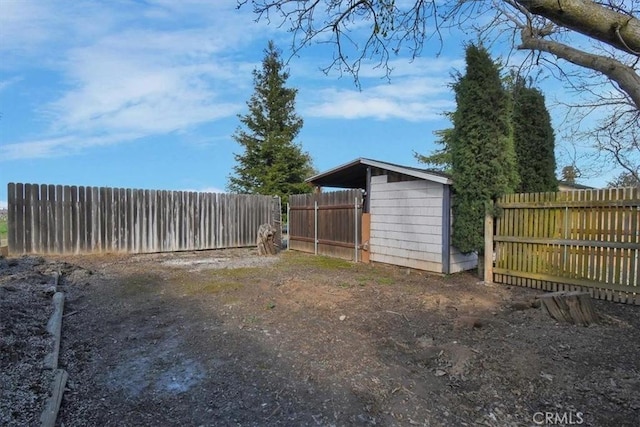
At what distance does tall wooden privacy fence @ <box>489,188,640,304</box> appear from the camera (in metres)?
5.28

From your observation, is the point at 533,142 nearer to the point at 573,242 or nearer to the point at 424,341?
the point at 573,242

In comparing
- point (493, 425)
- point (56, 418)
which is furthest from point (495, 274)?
point (56, 418)

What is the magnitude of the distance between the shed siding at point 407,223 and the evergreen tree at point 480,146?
0.65m

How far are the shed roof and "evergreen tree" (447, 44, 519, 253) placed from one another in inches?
21.6

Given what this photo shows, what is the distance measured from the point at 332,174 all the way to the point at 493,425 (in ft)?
30.6

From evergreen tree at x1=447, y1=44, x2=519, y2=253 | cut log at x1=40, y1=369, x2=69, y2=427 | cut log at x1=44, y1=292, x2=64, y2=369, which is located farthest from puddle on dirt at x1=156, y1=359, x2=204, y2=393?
evergreen tree at x1=447, y1=44, x2=519, y2=253

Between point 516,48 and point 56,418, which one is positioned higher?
point 516,48

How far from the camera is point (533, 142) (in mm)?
8195

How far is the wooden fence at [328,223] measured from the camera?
32.6 feet

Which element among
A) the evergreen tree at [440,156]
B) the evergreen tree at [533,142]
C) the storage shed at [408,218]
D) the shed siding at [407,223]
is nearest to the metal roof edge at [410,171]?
the storage shed at [408,218]

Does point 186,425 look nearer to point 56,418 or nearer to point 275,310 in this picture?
point 56,418

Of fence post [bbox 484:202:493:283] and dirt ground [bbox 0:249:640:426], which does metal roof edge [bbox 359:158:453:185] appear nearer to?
fence post [bbox 484:202:493:283]

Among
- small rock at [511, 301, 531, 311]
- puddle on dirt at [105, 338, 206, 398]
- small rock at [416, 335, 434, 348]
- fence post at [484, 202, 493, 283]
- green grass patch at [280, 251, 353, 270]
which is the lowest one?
green grass patch at [280, 251, 353, 270]

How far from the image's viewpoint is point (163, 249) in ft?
37.1
